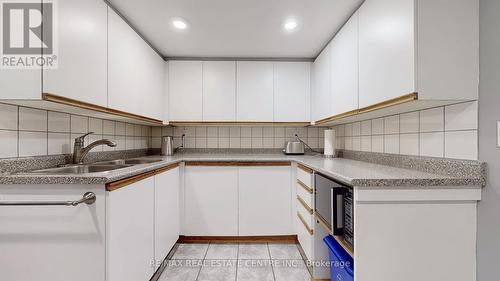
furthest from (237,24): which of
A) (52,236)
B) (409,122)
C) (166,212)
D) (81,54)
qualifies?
(52,236)

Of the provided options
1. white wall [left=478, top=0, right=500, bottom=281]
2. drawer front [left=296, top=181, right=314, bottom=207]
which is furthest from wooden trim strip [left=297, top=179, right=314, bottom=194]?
white wall [left=478, top=0, right=500, bottom=281]

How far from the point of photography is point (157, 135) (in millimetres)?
2924

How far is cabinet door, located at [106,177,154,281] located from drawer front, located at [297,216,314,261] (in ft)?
3.88

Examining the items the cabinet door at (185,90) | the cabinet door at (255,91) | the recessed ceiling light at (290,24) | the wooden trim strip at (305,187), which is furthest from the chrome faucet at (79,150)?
the recessed ceiling light at (290,24)

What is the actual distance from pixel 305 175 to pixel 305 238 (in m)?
0.53

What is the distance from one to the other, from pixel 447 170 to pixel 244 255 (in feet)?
5.45

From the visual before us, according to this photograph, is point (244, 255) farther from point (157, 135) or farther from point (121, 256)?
point (157, 135)

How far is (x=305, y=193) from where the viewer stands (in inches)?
74.8

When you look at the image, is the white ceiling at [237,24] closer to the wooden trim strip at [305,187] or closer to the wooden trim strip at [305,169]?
the wooden trim strip at [305,169]

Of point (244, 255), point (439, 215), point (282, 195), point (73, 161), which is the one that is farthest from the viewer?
point (282, 195)

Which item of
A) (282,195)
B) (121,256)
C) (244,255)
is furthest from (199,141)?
(121,256)

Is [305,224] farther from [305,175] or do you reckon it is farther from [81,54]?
[81,54]

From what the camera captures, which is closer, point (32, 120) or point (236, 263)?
point (32, 120)

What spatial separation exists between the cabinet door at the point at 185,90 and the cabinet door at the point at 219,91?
0.07m
